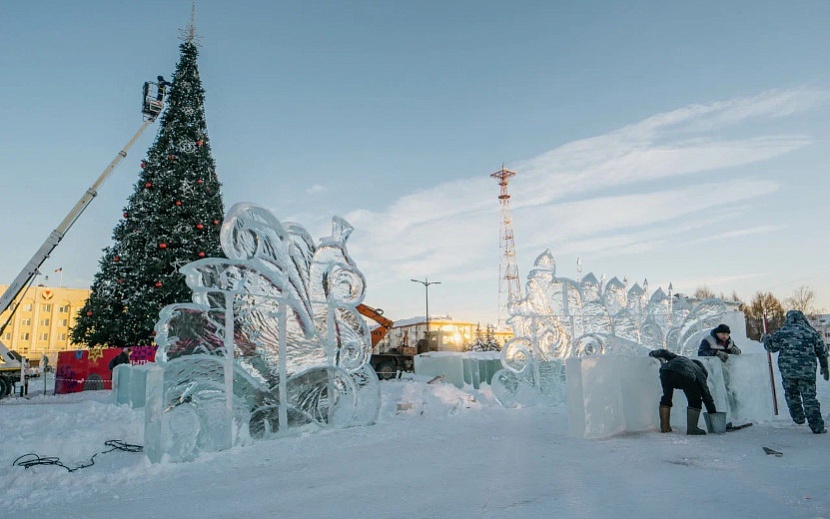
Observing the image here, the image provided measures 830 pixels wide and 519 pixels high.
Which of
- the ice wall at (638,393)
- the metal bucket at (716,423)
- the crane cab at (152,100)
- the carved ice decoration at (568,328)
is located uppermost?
the crane cab at (152,100)

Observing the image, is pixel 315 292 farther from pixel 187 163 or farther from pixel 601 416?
pixel 187 163

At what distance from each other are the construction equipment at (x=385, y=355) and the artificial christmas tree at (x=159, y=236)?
6.74m

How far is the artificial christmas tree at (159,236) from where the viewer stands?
16.5 metres

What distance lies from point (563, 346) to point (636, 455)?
6283 mm

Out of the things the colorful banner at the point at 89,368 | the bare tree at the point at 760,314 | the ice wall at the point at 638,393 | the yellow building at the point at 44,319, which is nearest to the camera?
the ice wall at the point at 638,393

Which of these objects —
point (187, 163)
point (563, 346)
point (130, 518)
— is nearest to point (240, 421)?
point (130, 518)

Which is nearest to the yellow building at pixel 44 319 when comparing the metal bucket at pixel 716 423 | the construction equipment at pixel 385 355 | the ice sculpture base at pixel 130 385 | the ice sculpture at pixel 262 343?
the construction equipment at pixel 385 355

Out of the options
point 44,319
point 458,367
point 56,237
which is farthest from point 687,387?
point 44,319

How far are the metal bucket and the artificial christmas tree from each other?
1461 cm

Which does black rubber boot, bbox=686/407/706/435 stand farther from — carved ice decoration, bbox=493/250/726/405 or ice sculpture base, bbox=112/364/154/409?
ice sculpture base, bbox=112/364/154/409

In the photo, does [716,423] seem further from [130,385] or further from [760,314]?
[760,314]

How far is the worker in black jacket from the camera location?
6829 mm

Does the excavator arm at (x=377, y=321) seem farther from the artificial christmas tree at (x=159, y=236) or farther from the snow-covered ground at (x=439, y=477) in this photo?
the snow-covered ground at (x=439, y=477)

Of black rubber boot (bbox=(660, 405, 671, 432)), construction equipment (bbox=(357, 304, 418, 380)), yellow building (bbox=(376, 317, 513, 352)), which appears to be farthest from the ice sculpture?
yellow building (bbox=(376, 317, 513, 352))
